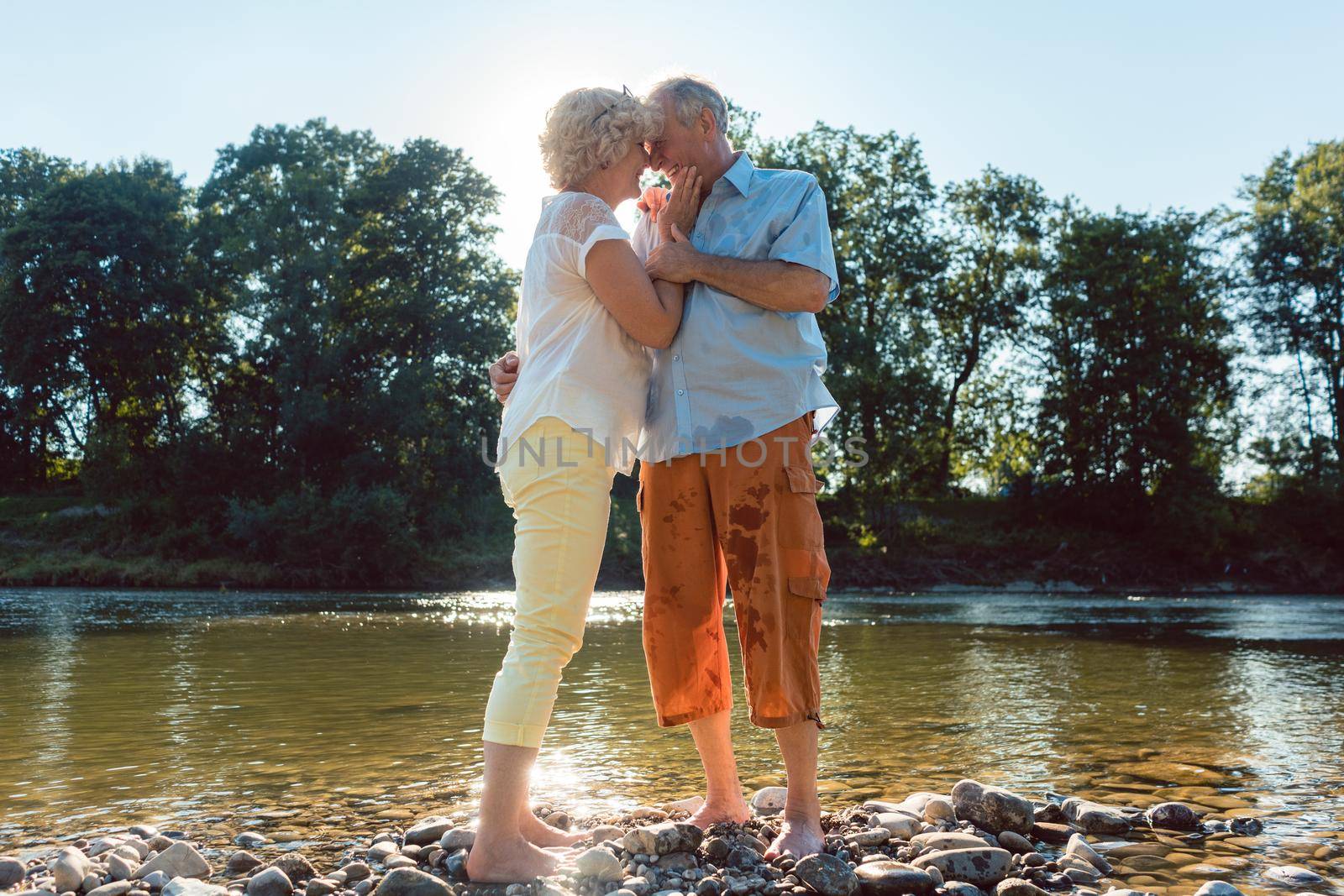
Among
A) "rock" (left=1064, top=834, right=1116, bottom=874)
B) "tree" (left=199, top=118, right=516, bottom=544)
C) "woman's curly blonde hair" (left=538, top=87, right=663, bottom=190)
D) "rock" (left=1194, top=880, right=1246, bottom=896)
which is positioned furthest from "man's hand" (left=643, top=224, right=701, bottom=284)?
"tree" (left=199, top=118, right=516, bottom=544)

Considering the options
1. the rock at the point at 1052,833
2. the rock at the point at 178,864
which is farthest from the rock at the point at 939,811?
the rock at the point at 178,864

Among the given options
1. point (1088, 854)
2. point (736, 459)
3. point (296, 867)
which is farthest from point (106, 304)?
point (1088, 854)

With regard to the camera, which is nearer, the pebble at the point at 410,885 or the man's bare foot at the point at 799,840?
the pebble at the point at 410,885

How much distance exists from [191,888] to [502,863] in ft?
2.29

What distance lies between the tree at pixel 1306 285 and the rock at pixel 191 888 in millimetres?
35493

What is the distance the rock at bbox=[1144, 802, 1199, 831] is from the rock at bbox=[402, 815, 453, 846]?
6.75ft

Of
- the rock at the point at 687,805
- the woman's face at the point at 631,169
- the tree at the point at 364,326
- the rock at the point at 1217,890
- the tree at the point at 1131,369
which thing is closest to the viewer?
the rock at the point at 1217,890

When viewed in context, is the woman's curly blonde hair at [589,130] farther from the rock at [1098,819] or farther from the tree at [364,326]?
the tree at [364,326]

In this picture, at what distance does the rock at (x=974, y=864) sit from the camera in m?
2.61

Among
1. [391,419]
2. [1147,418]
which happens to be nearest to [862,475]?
[1147,418]

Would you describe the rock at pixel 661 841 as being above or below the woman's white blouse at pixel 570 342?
below

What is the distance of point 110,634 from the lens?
34.4ft

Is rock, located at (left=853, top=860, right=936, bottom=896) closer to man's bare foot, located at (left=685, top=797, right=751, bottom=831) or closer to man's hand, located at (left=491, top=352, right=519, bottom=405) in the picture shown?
man's bare foot, located at (left=685, top=797, right=751, bottom=831)

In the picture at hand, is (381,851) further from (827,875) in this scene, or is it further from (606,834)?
(827,875)
